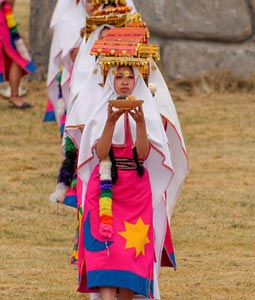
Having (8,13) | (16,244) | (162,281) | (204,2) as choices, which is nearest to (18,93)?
(8,13)

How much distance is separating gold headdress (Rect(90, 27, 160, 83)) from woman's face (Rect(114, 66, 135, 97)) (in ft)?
0.10

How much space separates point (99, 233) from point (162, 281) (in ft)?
5.56

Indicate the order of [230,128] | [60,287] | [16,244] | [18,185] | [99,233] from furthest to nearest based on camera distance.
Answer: [230,128], [18,185], [16,244], [60,287], [99,233]

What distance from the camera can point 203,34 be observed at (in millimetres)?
14062

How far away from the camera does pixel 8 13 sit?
1338 cm

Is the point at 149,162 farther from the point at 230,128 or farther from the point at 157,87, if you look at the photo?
the point at 230,128

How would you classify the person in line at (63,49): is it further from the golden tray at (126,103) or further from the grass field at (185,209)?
the golden tray at (126,103)

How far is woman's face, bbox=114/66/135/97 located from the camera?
6855 mm

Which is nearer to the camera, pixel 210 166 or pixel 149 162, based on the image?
pixel 149 162

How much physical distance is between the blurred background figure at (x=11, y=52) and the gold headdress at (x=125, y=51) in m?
6.32

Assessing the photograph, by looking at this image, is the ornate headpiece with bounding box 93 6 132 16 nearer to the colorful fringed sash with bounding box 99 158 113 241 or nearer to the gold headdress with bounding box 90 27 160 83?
the gold headdress with bounding box 90 27 160 83

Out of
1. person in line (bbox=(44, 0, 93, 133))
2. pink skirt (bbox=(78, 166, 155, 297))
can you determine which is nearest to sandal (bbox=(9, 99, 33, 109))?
person in line (bbox=(44, 0, 93, 133))

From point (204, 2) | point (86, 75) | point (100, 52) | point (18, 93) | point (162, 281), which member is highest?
point (100, 52)

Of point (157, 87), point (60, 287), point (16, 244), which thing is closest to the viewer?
point (157, 87)
